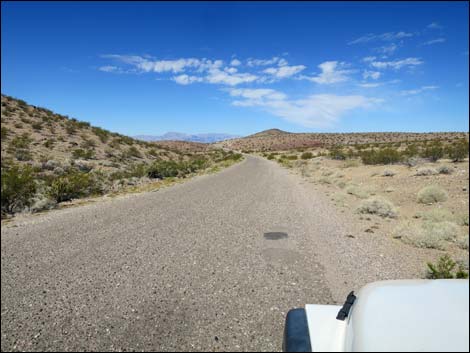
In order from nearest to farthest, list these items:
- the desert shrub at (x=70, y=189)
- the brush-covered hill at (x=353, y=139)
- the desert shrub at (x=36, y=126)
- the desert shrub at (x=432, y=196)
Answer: the desert shrub at (x=70, y=189), the desert shrub at (x=432, y=196), the desert shrub at (x=36, y=126), the brush-covered hill at (x=353, y=139)

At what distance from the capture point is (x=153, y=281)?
15.9ft

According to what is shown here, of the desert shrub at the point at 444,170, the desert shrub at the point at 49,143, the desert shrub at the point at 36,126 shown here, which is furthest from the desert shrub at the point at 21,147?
the desert shrub at the point at 444,170

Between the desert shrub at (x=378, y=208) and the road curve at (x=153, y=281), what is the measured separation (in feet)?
9.34

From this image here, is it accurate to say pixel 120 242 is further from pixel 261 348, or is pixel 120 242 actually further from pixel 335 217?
pixel 335 217

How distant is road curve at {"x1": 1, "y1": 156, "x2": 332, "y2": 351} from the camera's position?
3.49m

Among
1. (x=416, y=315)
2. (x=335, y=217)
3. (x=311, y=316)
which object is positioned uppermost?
(x=416, y=315)

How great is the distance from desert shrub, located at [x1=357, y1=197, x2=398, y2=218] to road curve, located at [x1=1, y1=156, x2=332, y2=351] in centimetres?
285

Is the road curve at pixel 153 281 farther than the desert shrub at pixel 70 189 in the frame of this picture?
No

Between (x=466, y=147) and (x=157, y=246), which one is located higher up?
(x=466, y=147)

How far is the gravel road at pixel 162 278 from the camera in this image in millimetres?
3516

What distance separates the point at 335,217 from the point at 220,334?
723 centimetres

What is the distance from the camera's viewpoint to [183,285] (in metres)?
4.71

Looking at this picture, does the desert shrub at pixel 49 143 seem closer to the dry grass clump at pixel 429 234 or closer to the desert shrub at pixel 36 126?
the desert shrub at pixel 36 126

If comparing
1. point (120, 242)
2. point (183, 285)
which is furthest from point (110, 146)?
point (183, 285)
